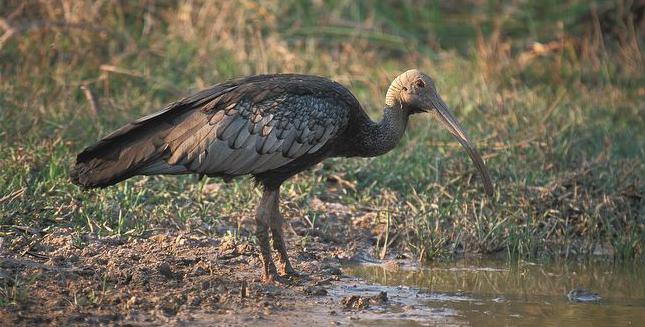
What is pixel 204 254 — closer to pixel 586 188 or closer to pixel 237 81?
pixel 237 81

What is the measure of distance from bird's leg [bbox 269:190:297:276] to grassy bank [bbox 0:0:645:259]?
0.75 metres

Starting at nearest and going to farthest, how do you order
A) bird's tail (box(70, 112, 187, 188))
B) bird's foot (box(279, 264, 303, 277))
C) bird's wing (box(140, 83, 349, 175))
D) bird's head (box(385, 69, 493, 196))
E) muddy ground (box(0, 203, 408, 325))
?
muddy ground (box(0, 203, 408, 325)), bird's tail (box(70, 112, 187, 188)), bird's wing (box(140, 83, 349, 175)), bird's foot (box(279, 264, 303, 277)), bird's head (box(385, 69, 493, 196))

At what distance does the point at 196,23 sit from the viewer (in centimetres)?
1241

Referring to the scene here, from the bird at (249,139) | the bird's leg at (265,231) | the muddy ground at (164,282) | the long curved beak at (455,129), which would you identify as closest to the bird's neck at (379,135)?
the bird at (249,139)

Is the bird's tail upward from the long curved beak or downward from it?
downward

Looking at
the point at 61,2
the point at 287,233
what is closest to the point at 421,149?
the point at 287,233

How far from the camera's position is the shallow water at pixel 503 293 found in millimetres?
6199

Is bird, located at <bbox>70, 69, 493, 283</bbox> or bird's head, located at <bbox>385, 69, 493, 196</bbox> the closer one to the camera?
bird, located at <bbox>70, 69, 493, 283</bbox>

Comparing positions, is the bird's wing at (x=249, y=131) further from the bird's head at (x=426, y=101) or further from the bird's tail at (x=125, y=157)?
the bird's head at (x=426, y=101)

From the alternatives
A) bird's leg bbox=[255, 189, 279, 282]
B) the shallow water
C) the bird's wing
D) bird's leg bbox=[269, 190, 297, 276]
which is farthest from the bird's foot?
the bird's wing

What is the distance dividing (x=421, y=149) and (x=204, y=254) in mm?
2829

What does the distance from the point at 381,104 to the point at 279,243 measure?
4016mm

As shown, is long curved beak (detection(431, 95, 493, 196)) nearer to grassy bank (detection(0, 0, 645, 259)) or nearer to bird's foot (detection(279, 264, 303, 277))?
grassy bank (detection(0, 0, 645, 259))

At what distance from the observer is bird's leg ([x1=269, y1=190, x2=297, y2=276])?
695 centimetres
